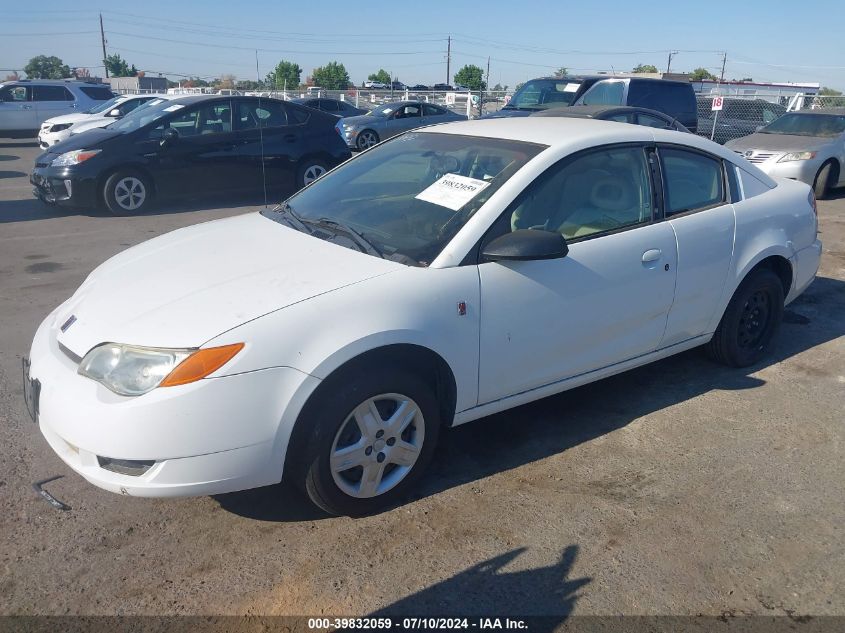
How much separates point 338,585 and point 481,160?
2.20 metres

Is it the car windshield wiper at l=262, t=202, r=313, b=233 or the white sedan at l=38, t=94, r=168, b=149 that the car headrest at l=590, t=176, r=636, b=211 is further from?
the white sedan at l=38, t=94, r=168, b=149

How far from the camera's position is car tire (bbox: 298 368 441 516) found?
112 inches

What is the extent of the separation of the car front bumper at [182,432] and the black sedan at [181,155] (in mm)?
6956

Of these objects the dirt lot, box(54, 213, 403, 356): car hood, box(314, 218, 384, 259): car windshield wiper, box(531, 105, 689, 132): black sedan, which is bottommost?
the dirt lot

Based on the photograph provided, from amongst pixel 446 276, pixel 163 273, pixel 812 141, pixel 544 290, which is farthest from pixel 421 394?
pixel 812 141

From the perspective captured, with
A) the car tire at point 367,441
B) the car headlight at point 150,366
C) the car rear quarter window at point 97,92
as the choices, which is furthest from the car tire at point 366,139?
the car headlight at point 150,366

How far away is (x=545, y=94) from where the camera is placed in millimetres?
14250

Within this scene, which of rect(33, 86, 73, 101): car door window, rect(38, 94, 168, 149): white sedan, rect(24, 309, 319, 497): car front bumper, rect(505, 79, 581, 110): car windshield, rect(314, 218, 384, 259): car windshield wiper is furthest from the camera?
rect(33, 86, 73, 101): car door window

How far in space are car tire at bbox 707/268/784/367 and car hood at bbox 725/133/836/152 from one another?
27.4 feet

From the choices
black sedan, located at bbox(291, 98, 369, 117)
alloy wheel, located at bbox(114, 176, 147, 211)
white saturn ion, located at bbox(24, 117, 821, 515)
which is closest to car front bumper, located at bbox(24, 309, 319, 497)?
white saturn ion, located at bbox(24, 117, 821, 515)

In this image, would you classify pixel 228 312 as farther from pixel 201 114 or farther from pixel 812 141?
pixel 812 141

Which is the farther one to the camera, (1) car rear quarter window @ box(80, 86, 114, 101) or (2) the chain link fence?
(1) car rear quarter window @ box(80, 86, 114, 101)

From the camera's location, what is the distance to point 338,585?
8.87ft

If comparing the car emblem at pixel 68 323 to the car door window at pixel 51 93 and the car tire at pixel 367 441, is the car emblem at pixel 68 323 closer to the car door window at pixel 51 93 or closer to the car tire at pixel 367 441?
the car tire at pixel 367 441
